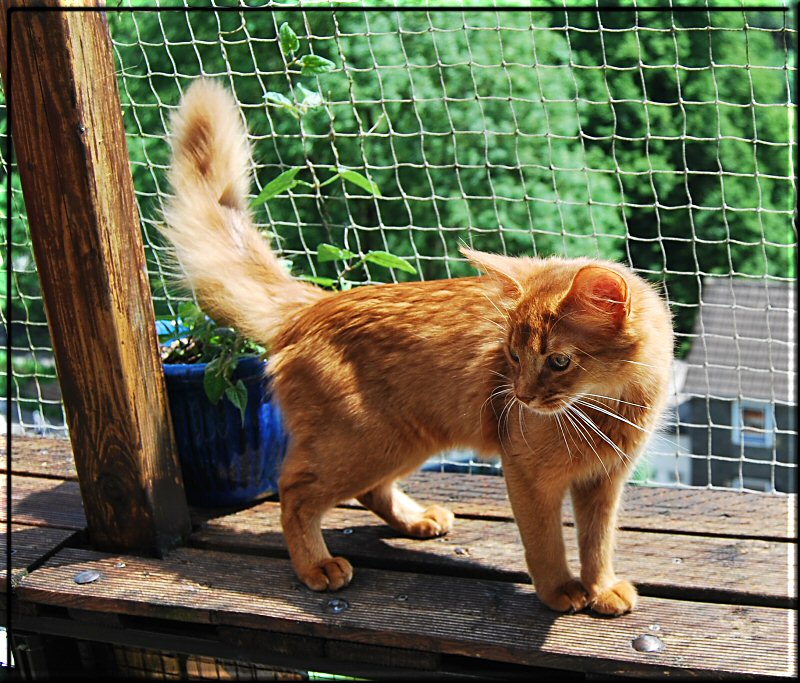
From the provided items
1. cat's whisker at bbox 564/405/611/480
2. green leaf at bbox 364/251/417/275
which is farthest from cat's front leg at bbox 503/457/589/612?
green leaf at bbox 364/251/417/275

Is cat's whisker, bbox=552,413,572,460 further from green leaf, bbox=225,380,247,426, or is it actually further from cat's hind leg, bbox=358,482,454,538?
green leaf, bbox=225,380,247,426

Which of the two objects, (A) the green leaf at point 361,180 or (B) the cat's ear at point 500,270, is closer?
(B) the cat's ear at point 500,270

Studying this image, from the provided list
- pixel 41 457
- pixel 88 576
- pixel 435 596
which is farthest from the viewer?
pixel 41 457

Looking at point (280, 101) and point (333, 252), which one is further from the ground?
point (280, 101)

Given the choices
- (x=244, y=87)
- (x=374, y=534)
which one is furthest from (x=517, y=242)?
(x=374, y=534)

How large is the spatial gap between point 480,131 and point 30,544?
2.01 meters

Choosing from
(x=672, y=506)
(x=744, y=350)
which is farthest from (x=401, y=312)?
(x=744, y=350)

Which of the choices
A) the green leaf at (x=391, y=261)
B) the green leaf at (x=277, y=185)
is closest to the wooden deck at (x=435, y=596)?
the green leaf at (x=391, y=261)

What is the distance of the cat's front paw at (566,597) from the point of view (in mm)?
2256

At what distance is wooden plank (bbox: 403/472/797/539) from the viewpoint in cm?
269

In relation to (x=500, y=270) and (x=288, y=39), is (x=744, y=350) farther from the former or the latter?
(x=500, y=270)

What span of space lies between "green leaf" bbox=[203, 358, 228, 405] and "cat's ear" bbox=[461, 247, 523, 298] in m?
0.89

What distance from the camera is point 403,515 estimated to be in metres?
2.68

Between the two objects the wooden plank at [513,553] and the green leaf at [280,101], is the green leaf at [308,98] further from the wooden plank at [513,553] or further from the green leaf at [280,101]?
the wooden plank at [513,553]
